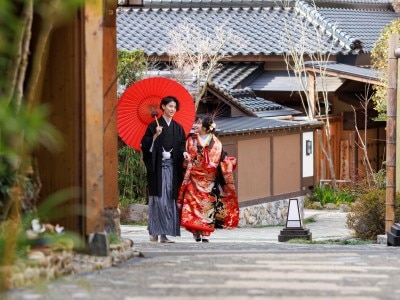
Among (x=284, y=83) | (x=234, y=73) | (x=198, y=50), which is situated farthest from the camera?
(x=234, y=73)

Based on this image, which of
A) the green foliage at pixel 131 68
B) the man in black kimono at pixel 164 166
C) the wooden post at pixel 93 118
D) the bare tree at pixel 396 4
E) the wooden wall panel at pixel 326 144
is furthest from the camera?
the bare tree at pixel 396 4

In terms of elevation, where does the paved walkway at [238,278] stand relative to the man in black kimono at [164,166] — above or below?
below

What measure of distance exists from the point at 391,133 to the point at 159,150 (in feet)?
11.2

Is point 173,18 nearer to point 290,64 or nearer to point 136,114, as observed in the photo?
point 290,64

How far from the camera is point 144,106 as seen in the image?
1401cm

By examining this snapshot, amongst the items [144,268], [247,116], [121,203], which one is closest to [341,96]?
[247,116]

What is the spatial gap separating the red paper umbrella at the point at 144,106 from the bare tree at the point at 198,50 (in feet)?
35.3

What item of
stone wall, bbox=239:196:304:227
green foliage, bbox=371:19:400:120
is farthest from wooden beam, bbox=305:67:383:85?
stone wall, bbox=239:196:304:227

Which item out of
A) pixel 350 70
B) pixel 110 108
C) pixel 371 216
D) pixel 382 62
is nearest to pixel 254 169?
pixel 382 62

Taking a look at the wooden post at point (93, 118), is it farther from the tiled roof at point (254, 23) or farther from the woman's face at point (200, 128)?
→ the tiled roof at point (254, 23)

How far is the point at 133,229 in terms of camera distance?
67.5ft

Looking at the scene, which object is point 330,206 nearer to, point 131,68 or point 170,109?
point 131,68

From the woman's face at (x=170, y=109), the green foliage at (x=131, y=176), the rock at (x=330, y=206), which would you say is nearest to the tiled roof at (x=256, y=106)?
the rock at (x=330, y=206)

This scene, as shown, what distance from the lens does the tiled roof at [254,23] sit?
32125 millimetres
